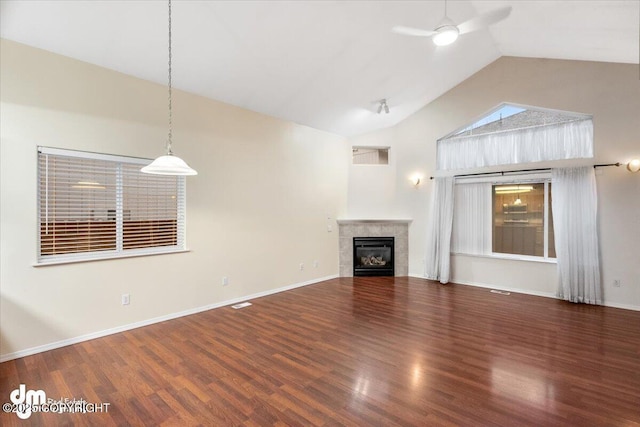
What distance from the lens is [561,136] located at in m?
4.79

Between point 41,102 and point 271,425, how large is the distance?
3.66m

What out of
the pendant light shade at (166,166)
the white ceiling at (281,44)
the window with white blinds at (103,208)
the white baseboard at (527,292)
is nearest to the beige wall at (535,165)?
the white baseboard at (527,292)

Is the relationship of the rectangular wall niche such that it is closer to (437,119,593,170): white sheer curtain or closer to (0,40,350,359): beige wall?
(0,40,350,359): beige wall

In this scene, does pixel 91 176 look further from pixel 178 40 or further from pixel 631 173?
pixel 631 173

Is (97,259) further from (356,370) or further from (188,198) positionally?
(356,370)

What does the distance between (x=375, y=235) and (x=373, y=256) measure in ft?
1.70

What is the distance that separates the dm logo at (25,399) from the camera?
6.72 ft

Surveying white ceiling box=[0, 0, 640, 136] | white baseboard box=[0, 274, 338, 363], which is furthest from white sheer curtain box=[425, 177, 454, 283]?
white baseboard box=[0, 274, 338, 363]

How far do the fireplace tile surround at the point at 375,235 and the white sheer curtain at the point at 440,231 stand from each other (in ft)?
1.76

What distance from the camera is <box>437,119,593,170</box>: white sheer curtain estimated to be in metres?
4.64

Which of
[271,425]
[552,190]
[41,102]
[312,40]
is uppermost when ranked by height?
[312,40]

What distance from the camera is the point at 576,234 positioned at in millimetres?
4527

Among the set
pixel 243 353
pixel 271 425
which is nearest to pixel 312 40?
pixel 243 353

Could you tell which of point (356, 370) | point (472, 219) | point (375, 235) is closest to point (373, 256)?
point (375, 235)
